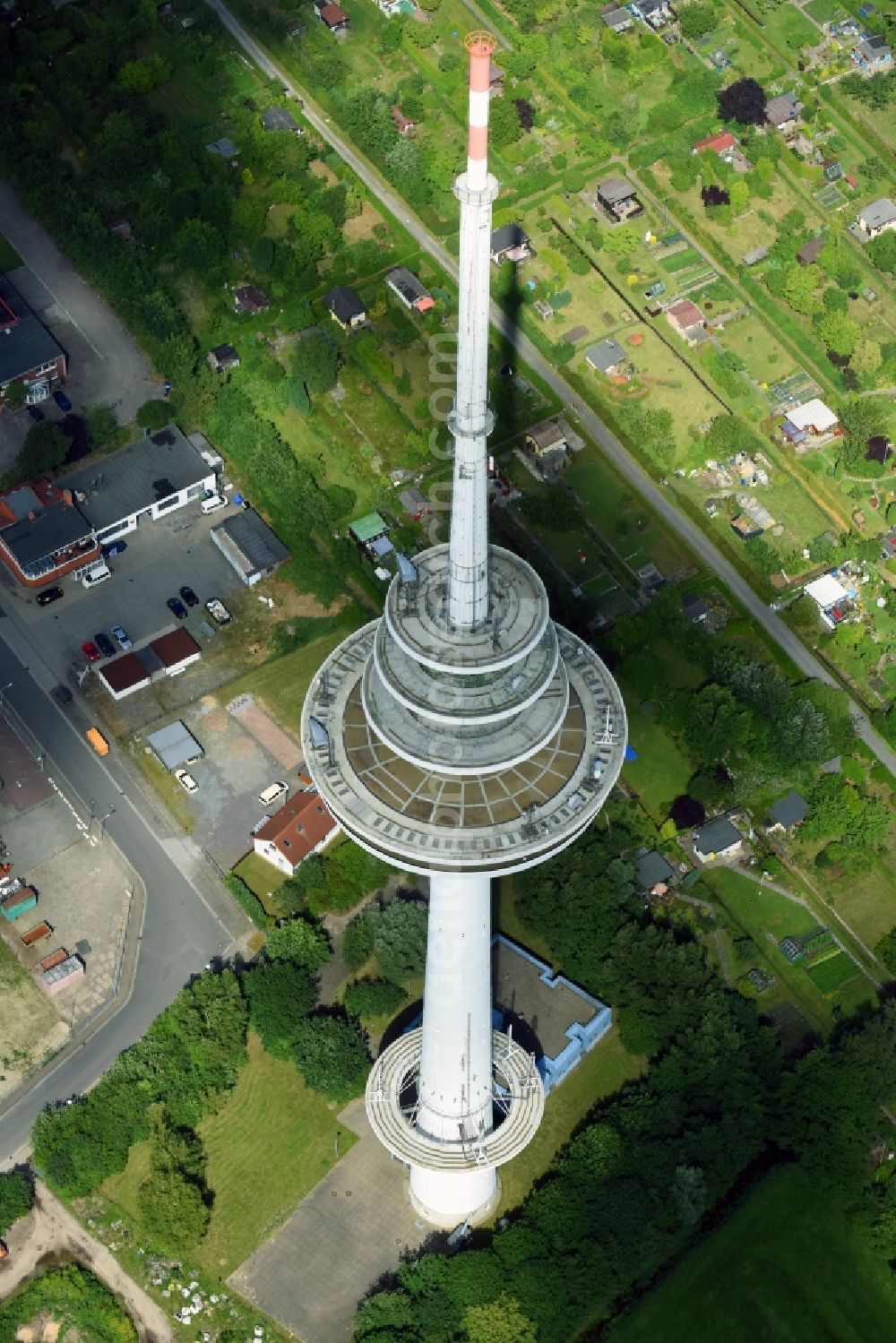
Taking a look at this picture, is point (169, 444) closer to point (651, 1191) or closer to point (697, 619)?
point (697, 619)

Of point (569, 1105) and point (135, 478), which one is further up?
point (135, 478)

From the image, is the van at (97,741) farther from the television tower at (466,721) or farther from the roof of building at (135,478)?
the television tower at (466,721)

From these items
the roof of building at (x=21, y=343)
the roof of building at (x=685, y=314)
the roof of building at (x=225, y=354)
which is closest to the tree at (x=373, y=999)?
the roof of building at (x=225, y=354)

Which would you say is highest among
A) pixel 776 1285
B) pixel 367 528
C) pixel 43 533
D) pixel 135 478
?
pixel 135 478

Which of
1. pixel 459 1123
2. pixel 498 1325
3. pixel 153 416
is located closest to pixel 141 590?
pixel 153 416

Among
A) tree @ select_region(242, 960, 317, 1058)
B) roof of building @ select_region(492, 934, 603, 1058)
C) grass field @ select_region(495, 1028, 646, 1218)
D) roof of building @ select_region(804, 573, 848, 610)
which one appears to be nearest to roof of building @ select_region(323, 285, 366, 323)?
roof of building @ select_region(804, 573, 848, 610)

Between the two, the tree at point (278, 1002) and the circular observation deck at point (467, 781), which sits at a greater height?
the circular observation deck at point (467, 781)

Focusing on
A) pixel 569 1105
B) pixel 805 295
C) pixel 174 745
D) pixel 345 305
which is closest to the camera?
pixel 569 1105

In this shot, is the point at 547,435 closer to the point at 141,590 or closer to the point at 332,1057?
the point at 141,590
